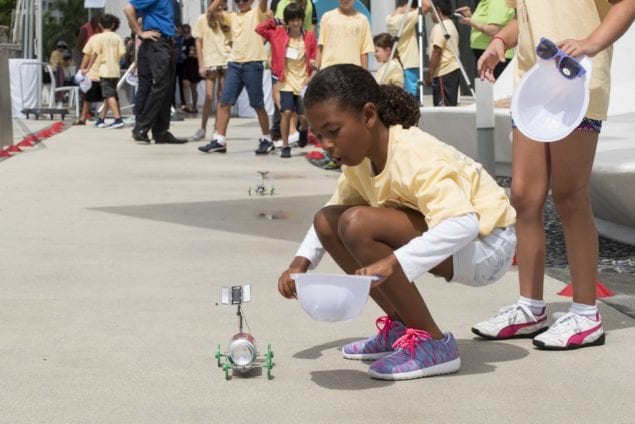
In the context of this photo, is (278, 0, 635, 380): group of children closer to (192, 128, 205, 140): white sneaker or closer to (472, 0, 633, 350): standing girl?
(472, 0, 633, 350): standing girl

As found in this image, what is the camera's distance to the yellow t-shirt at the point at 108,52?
17734mm

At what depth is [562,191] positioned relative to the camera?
A: 430 centimetres

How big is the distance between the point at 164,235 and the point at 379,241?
10.8ft

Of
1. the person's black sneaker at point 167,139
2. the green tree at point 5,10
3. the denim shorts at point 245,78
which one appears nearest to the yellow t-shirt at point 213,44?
the person's black sneaker at point 167,139

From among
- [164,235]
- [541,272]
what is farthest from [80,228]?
[541,272]

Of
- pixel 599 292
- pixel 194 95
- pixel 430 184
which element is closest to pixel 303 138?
pixel 194 95

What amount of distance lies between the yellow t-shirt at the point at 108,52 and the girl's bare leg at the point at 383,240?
1403cm

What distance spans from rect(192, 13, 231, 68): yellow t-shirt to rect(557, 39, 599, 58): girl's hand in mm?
10502

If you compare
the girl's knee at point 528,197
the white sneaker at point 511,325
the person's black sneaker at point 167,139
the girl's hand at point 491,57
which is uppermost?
the girl's hand at point 491,57

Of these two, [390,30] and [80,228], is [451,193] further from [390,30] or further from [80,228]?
[390,30]

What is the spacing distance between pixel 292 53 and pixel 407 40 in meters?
1.41

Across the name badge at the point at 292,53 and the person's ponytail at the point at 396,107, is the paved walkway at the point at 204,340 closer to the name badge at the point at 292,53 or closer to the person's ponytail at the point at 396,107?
the person's ponytail at the point at 396,107

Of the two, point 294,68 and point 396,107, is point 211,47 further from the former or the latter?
point 396,107

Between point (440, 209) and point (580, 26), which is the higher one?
point (580, 26)
